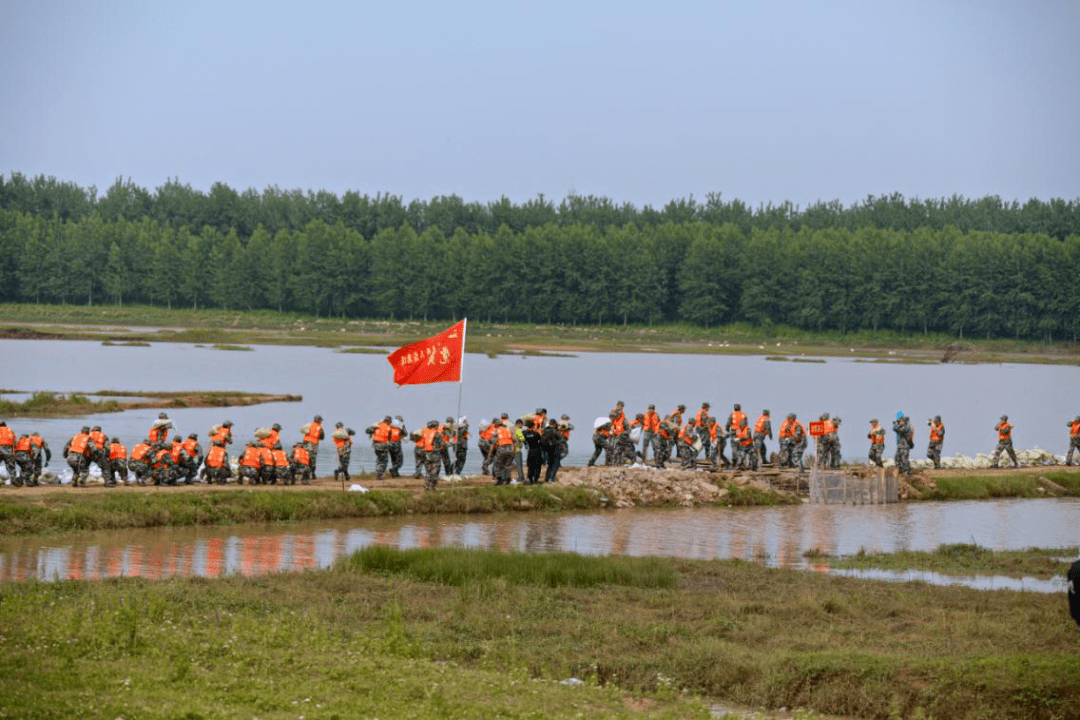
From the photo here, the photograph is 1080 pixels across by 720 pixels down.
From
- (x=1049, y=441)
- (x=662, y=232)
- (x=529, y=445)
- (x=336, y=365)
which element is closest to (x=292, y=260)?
(x=662, y=232)

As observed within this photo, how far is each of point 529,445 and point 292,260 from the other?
123448 millimetres

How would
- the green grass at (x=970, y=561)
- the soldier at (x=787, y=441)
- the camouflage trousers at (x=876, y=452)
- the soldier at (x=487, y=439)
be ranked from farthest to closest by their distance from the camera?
the camouflage trousers at (x=876, y=452)
the soldier at (x=787, y=441)
the soldier at (x=487, y=439)
the green grass at (x=970, y=561)

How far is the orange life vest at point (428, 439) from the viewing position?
102 ft

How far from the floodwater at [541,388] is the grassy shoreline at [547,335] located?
1248 cm

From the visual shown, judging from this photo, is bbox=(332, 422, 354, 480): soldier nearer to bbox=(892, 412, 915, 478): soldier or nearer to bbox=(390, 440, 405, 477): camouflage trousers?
bbox=(390, 440, 405, 477): camouflage trousers

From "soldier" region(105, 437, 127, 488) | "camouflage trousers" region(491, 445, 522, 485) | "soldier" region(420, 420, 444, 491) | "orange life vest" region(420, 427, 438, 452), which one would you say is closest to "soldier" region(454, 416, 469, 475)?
"camouflage trousers" region(491, 445, 522, 485)

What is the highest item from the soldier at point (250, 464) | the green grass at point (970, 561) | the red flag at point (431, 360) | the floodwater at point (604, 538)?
the red flag at point (431, 360)

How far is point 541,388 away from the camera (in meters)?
75.7

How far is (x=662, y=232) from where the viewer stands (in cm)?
16312

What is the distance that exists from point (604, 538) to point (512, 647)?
467 inches

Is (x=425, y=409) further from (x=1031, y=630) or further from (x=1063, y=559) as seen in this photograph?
(x=1031, y=630)

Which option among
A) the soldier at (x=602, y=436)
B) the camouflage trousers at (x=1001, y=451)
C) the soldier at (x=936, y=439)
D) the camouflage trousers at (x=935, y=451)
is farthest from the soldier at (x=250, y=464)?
the camouflage trousers at (x=1001, y=451)

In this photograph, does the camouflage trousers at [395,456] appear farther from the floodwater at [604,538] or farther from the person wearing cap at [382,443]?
the floodwater at [604,538]

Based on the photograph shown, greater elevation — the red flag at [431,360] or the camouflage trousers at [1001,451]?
the red flag at [431,360]
